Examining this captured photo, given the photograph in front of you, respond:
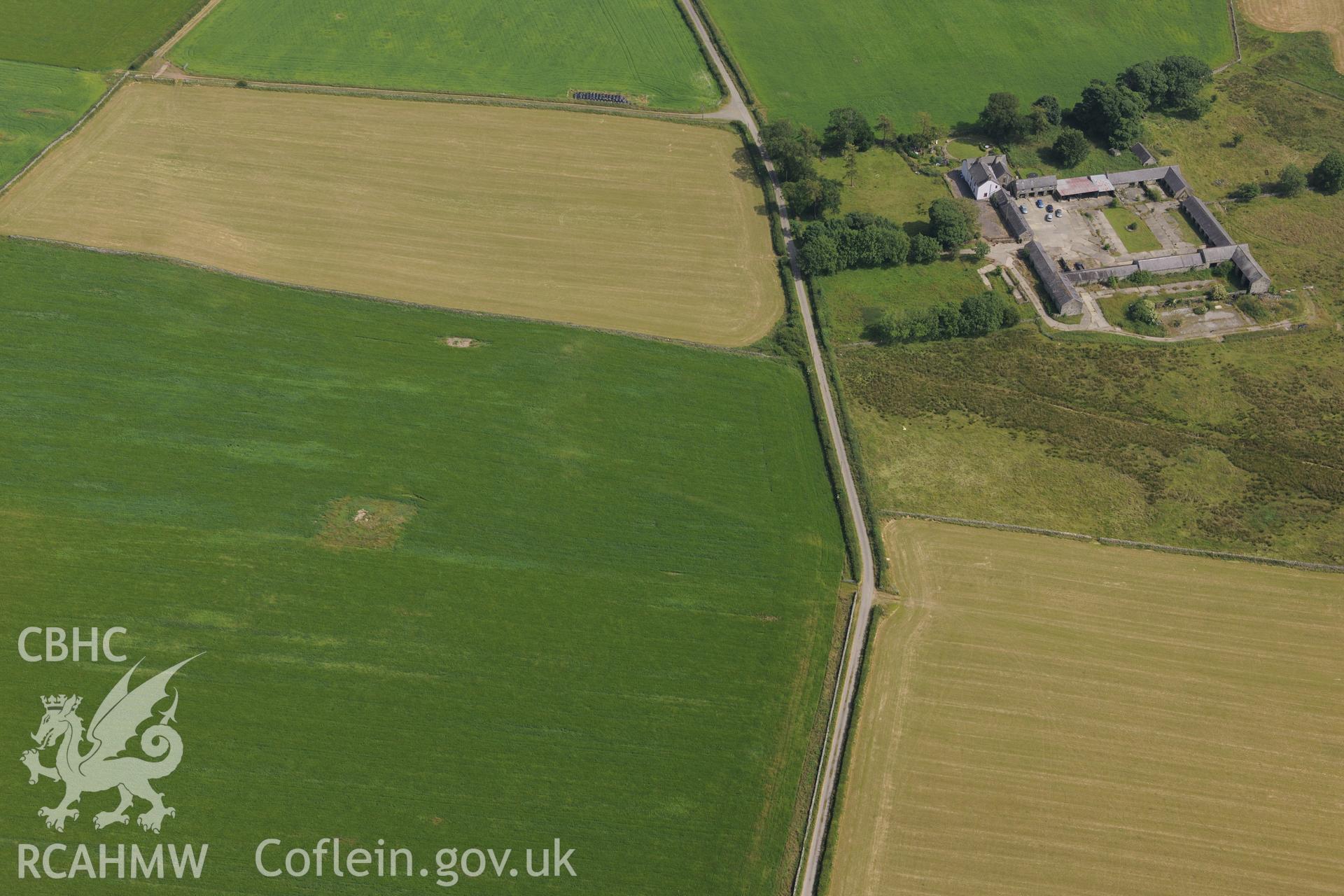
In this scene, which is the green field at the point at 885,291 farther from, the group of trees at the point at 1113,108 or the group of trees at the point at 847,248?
the group of trees at the point at 1113,108

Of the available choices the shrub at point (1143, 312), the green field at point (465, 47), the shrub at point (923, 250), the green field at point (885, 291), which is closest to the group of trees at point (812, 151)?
the green field at point (885, 291)

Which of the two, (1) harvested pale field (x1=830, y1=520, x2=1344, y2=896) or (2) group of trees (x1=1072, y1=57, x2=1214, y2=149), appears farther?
(2) group of trees (x1=1072, y1=57, x2=1214, y2=149)

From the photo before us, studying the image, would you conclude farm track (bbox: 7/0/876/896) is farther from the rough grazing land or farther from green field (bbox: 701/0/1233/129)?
green field (bbox: 701/0/1233/129)

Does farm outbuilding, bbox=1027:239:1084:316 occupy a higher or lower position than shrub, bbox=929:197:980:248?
lower

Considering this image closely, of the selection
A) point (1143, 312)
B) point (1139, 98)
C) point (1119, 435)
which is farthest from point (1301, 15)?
point (1119, 435)

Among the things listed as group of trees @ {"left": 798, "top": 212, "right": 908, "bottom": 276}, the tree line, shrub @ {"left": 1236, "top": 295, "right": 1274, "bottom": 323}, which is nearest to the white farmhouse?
the tree line

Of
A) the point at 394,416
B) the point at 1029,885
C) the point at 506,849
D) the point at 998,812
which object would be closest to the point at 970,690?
the point at 998,812

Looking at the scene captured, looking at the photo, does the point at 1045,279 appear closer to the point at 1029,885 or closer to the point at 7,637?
the point at 1029,885
